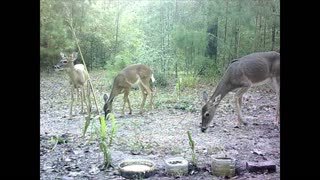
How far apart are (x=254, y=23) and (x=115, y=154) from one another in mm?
1304

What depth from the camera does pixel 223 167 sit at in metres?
2.60

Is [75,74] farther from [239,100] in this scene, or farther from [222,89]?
[239,100]

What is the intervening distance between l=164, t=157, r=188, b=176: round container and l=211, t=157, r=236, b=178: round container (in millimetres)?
181

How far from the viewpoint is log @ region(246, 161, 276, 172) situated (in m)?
2.60

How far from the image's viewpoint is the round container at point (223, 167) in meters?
2.60

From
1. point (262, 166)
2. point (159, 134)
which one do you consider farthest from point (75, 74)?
point (262, 166)

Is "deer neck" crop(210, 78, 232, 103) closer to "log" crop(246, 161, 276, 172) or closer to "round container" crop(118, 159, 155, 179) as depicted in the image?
"log" crop(246, 161, 276, 172)

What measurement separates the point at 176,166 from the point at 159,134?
0.87 ft

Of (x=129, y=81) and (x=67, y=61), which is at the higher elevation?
(x=67, y=61)

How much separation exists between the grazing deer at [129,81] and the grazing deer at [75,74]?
5.5 inches

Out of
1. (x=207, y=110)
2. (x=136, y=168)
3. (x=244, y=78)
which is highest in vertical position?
(x=244, y=78)
